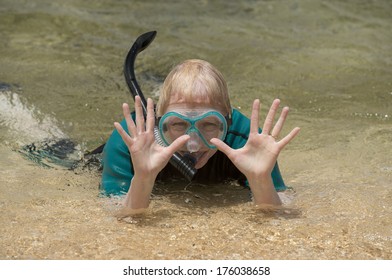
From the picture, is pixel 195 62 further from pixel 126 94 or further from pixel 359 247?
pixel 126 94

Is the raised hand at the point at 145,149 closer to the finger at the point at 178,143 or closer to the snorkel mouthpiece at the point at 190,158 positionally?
the finger at the point at 178,143

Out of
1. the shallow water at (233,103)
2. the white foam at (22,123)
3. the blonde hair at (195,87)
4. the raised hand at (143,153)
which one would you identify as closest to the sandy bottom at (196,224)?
the shallow water at (233,103)

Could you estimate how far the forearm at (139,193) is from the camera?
2874mm

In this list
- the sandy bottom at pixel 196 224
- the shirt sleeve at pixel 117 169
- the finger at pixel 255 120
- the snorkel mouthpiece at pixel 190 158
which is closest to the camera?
the sandy bottom at pixel 196 224

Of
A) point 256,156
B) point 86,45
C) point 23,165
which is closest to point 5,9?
point 86,45

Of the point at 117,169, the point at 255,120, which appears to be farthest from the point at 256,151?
the point at 117,169

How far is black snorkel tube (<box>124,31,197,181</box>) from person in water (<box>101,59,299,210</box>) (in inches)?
2.4

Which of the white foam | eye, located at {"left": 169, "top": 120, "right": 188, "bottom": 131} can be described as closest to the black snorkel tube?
eye, located at {"left": 169, "top": 120, "right": 188, "bottom": 131}

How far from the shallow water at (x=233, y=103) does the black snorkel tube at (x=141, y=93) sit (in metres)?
0.22

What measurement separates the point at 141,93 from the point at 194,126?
1.00 metres

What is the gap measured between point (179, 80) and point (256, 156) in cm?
57

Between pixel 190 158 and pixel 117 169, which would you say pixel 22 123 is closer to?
pixel 117 169

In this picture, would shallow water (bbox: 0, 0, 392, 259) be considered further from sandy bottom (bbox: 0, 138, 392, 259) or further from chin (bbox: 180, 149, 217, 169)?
chin (bbox: 180, 149, 217, 169)

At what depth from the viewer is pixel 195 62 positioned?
10.7 feet
